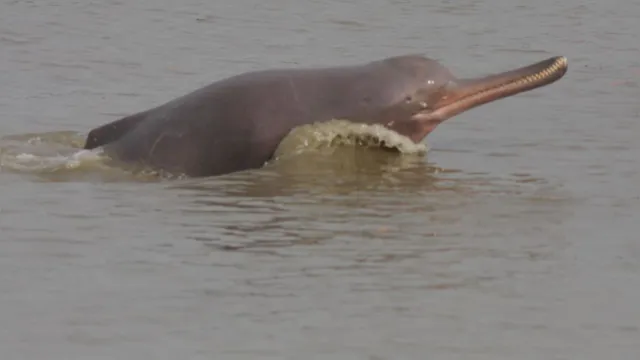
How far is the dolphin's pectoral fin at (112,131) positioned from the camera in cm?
1041

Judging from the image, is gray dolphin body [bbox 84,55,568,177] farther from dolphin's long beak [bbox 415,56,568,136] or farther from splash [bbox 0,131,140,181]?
splash [bbox 0,131,140,181]

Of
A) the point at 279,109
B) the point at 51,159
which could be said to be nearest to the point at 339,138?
the point at 279,109

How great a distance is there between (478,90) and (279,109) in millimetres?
1290

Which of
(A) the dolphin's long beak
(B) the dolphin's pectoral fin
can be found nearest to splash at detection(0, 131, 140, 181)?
(B) the dolphin's pectoral fin

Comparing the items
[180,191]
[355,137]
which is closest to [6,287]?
[180,191]

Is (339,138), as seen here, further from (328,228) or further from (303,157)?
(328,228)

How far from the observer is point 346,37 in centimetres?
1523

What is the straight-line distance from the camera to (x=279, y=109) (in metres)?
9.98

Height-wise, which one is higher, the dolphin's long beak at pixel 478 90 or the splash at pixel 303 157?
the dolphin's long beak at pixel 478 90

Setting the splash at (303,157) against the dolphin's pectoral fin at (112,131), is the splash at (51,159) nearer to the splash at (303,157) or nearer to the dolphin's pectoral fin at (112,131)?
A: the splash at (303,157)

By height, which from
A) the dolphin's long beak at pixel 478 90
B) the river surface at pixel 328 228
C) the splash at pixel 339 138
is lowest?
the river surface at pixel 328 228

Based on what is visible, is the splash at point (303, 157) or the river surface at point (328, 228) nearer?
the river surface at point (328, 228)

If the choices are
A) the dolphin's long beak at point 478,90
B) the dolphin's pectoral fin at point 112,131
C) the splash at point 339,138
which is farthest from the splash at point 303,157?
the dolphin's long beak at point 478,90

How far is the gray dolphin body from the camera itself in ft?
32.5
